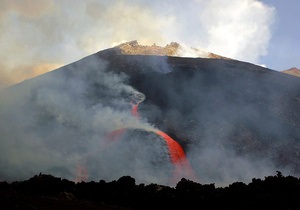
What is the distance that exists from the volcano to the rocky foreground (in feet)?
59.3

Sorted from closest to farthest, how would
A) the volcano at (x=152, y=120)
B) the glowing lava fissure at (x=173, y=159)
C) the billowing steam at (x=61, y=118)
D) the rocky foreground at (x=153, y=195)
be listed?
1. the rocky foreground at (x=153, y=195)
2. the glowing lava fissure at (x=173, y=159)
3. the volcano at (x=152, y=120)
4. the billowing steam at (x=61, y=118)

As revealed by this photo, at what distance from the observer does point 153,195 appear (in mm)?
20125

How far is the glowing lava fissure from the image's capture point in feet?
133

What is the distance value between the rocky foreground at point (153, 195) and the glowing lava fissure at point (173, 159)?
60.1 feet

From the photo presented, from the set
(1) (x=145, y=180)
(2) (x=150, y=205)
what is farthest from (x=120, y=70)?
(2) (x=150, y=205)

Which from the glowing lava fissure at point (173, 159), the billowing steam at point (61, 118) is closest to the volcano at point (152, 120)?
the billowing steam at point (61, 118)

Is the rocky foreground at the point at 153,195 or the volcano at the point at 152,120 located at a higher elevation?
the volcano at the point at 152,120

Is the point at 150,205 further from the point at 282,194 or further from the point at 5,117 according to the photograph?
the point at 5,117

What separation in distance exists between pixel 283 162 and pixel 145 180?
737 inches

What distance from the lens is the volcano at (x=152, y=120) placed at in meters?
42.8

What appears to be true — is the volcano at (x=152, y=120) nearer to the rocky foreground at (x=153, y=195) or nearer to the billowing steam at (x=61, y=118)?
the billowing steam at (x=61, y=118)

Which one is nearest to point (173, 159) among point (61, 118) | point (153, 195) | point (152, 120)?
point (152, 120)

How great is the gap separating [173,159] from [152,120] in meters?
9.85

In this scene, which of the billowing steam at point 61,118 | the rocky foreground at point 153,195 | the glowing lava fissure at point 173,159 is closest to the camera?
the rocky foreground at point 153,195
